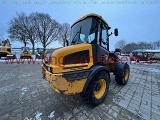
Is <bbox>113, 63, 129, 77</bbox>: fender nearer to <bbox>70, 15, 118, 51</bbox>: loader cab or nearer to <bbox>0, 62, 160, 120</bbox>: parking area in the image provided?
<bbox>0, 62, 160, 120</bbox>: parking area

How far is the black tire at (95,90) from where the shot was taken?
361 cm

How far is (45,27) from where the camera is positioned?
33438mm

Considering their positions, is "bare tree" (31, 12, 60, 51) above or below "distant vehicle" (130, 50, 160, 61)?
above

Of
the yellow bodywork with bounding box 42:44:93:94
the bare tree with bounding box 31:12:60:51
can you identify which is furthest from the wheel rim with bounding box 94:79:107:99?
the bare tree with bounding box 31:12:60:51

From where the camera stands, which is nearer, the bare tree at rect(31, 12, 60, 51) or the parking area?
the parking area

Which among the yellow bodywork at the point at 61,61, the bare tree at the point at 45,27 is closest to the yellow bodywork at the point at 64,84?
the yellow bodywork at the point at 61,61

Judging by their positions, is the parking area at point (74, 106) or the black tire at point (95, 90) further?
the black tire at point (95, 90)

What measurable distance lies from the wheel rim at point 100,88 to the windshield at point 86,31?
50.3 inches

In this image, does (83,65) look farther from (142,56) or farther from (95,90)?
(142,56)

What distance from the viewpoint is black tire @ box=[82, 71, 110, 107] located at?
11.8 ft

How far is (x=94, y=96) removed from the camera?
3711mm

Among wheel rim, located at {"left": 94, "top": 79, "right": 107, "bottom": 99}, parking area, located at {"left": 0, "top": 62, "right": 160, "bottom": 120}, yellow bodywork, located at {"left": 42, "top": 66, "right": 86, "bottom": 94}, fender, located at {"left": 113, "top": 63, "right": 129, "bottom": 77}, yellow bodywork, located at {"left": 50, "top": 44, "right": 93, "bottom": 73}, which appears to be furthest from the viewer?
fender, located at {"left": 113, "top": 63, "right": 129, "bottom": 77}

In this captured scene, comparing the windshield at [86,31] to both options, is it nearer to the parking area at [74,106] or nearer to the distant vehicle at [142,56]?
the parking area at [74,106]

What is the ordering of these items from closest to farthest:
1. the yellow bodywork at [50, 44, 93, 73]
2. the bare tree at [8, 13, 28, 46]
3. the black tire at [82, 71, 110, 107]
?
the yellow bodywork at [50, 44, 93, 73] < the black tire at [82, 71, 110, 107] < the bare tree at [8, 13, 28, 46]
